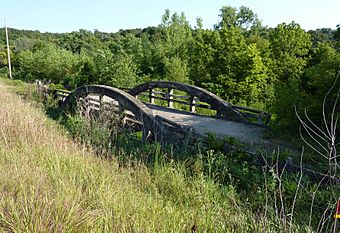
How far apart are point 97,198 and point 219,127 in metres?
8.57

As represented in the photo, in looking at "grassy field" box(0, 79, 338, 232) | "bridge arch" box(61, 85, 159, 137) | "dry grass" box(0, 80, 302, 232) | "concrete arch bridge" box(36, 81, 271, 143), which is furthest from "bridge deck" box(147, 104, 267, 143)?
"dry grass" box(0, 80, 302, 232)

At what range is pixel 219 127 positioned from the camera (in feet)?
38.5

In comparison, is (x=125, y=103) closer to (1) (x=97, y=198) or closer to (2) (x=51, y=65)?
(1) (x=97, y=198)

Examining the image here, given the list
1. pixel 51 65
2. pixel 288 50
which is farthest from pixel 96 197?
pixel 51 65

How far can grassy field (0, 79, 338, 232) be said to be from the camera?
3002 millimetres

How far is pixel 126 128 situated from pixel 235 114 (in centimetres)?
504

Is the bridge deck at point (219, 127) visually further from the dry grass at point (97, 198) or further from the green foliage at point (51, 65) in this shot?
the green foliage at point (51, 65)

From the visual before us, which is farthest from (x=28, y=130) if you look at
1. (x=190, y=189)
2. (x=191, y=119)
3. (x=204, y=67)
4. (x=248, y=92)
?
(x=204, y=67)

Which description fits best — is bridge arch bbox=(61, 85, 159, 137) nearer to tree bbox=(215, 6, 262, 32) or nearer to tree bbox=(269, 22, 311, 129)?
tree bbox=(269, 22, 311, 129)

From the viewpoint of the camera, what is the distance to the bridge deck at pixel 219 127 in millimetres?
10344

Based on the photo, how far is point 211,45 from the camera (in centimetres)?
2464

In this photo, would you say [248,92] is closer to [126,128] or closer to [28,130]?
[126,128]

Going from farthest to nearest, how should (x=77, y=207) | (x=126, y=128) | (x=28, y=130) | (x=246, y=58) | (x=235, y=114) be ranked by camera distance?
(x=246, y=58) → (x=235, y=114) → (x=126, y=128) → (x=28, y=130) → (x=77, y=207)

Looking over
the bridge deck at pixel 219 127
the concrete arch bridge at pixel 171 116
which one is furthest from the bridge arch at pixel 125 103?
the bridge deck at pixel 219 127
